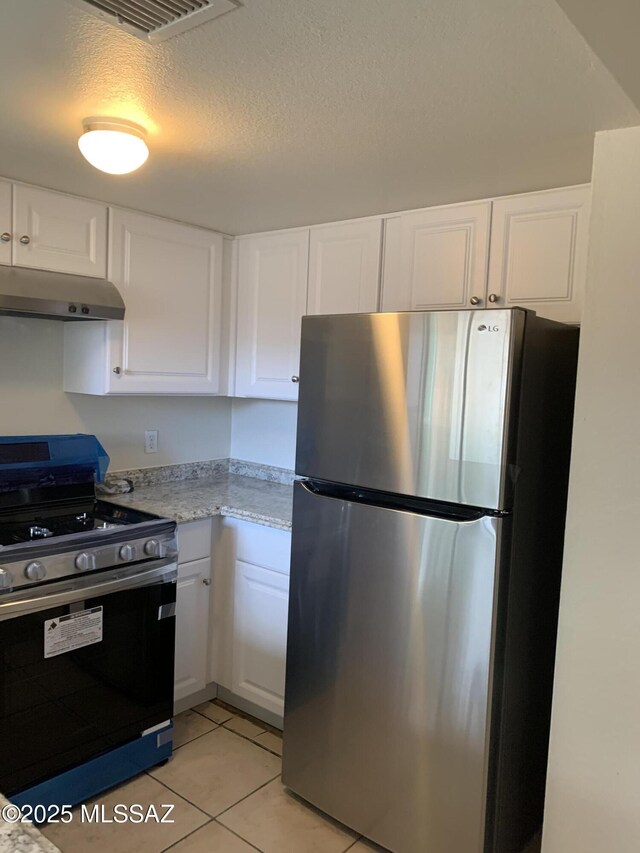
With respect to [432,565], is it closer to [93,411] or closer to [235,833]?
[235,833]

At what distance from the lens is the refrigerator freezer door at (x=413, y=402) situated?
1594 mm

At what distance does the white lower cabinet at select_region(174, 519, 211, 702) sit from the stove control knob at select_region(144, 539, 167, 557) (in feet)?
0.61

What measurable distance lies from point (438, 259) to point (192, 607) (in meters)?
1.65

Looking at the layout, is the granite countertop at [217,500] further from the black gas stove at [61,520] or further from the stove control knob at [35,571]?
the stove control knob at [35,571]

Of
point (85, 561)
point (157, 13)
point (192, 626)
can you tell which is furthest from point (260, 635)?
point (157, 13)

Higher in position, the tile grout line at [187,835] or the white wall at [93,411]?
the white wall at [93,411]

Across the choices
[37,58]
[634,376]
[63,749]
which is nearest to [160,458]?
[63,749]

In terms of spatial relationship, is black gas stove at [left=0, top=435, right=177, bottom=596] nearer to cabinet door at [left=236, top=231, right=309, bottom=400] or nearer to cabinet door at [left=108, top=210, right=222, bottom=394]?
cabinet door at [left=108, top=210, right=222, bottom=394]

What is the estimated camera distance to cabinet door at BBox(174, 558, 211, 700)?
8.16 ft

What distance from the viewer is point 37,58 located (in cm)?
130

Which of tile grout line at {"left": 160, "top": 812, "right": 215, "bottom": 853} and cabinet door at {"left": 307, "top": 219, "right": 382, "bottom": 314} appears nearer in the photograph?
tile grout line at {"left": 160, "top": 812, "right": 215, "bottom": 853}

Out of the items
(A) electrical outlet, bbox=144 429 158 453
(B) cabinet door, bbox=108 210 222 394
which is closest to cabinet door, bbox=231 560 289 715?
(A) electrical outlet, bbox=144 429 158 453

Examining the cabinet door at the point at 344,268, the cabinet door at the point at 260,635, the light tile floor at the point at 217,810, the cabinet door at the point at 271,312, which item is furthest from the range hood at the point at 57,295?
the light tile floor at the point at 217,810

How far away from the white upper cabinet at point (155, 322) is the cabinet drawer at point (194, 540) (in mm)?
600
